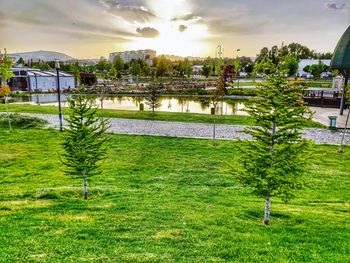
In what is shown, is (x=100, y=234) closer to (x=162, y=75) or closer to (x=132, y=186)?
(x=132, y=186)

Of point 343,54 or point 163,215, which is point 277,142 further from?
point 343,54

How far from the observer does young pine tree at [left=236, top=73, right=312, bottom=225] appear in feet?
23.3

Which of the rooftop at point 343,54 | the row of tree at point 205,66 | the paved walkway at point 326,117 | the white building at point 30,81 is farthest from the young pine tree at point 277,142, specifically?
the white building at point 30,81

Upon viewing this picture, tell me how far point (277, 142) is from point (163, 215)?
3.50 metres

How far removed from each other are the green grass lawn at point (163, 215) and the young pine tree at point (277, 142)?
2.18 ft

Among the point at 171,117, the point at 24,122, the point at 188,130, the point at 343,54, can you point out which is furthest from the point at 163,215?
the point at 343,54

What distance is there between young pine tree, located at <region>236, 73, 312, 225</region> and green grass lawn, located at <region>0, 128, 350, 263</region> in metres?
0.66

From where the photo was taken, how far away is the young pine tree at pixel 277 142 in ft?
Result: 23.3

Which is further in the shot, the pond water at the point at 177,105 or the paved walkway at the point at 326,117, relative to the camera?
the pond water at the point at 177,105

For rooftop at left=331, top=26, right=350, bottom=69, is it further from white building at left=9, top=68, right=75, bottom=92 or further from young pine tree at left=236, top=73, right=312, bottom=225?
white building at left=9, top=68, right=75, bottom=92

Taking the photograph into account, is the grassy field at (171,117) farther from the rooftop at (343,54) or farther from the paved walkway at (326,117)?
the rooftop at (343,54)

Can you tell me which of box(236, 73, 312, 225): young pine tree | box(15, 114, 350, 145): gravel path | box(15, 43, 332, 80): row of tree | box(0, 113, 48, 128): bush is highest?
box(15, 43, 332, 80): row of tree

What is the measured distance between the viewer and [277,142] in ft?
24.3

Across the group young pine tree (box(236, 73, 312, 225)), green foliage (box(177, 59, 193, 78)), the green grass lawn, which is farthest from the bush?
green foliage (box(177, 59, 193, 78))
